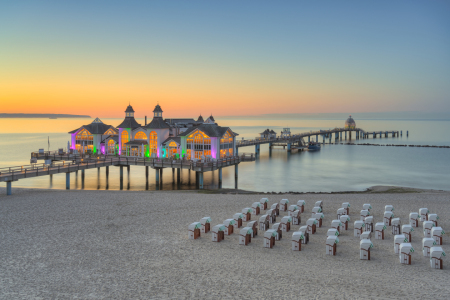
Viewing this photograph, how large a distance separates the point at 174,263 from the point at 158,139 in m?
30.0

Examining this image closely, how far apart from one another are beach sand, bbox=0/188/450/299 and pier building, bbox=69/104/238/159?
19.0 meters

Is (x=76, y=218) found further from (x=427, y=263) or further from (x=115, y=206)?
(x=427, y=263)

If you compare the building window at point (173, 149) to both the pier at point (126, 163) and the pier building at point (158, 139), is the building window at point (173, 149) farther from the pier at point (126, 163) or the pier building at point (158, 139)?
the pier at point (126, 163)

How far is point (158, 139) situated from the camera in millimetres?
42000

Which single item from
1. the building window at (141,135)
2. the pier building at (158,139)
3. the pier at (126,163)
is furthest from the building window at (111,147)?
the building window at (141,135)

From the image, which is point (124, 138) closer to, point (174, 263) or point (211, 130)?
point (211, 130)

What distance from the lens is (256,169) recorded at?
55062mm

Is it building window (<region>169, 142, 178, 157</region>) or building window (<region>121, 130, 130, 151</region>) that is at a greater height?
building window (<region>121, 130, 130, 151</region>)

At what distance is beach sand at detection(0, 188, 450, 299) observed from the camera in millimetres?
10797

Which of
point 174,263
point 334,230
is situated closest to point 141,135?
point 334,230

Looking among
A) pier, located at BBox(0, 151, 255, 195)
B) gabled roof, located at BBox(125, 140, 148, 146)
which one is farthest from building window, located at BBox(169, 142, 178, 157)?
gabled roof, located at BBox(125, 140, 148, 146)

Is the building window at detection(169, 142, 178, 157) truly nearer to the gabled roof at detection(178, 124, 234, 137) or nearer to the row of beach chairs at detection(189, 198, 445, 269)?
the gabled roof at detection(178, 124, 234, 137)

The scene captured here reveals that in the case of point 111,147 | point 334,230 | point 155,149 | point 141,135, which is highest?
point 141,135

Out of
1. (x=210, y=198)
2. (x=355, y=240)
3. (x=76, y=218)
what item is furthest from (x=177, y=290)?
(x=210, y=198)
